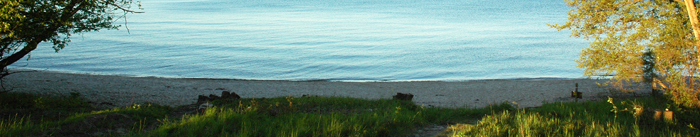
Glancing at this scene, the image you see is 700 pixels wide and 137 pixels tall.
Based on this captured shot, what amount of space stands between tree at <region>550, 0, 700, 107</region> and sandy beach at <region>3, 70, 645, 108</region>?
168 centimetres

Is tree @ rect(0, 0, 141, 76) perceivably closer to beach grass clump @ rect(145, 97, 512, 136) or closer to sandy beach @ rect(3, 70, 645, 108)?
sandy beach @ rect(3, 70, 645, 108)

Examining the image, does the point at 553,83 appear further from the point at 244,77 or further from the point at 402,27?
the point at 402,27

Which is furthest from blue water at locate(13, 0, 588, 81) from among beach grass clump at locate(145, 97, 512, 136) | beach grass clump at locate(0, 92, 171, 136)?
beach grass clump at locate(145, 97, 512, 136)

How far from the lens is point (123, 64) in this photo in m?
22.6

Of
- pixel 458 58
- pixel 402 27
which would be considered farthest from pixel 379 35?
pixel 458 58

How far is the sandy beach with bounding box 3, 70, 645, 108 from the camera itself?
1273cm

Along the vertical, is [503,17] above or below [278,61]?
above

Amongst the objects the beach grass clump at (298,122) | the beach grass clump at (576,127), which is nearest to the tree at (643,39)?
the beach grass clump at (576,127)

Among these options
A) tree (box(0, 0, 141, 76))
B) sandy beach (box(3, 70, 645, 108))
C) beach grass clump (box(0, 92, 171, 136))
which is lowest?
beach grass clump (box(0, 92, 171, 136))

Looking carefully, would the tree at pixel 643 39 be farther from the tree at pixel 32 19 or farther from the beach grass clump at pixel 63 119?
the tree at pixel 32 19

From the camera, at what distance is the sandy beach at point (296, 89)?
501 inches

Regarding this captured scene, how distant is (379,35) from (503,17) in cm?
2241

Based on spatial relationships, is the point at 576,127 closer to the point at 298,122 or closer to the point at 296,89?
the point at 298,122

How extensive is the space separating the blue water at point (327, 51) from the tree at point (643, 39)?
25.7 feet
